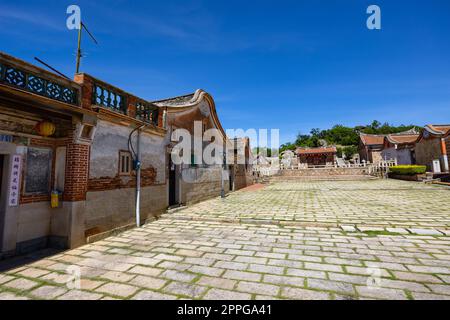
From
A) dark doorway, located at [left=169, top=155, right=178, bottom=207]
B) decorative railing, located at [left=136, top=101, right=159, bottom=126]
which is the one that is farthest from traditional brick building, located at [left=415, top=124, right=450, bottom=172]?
decorative railing, located at [left=136, top=101, right=159, bottom=126]

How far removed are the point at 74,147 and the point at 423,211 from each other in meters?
11.1

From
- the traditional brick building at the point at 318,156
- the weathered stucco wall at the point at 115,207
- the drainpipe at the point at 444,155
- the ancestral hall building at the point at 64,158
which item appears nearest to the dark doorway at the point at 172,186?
the weathered stucco wall at the point at 115,207

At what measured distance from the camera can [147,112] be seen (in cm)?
796

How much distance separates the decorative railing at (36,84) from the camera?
4.18m

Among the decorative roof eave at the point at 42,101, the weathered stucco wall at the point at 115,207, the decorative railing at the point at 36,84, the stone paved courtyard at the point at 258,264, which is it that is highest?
the decorative railing at the point at 36,84

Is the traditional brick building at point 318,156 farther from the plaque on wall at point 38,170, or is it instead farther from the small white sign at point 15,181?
the small white sign at point 15,181

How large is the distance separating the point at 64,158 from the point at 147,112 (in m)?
3.29

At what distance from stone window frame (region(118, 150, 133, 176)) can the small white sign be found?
87.2 inches

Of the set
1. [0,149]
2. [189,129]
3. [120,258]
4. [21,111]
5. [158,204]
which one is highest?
[189,129]

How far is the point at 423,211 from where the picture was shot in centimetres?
782

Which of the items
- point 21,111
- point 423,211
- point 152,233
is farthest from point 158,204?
point 423,211

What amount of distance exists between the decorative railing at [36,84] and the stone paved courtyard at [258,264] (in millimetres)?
3443

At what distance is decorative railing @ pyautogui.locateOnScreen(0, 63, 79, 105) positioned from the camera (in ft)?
13.7
